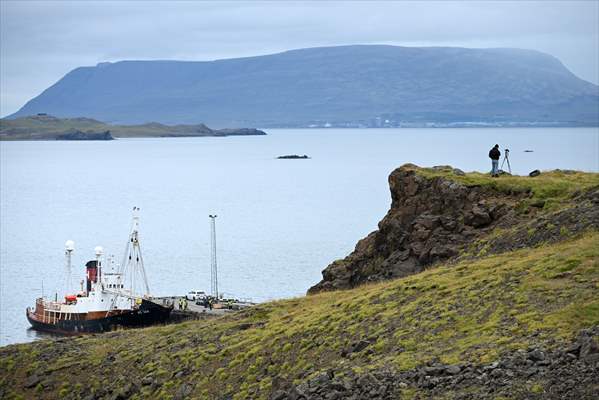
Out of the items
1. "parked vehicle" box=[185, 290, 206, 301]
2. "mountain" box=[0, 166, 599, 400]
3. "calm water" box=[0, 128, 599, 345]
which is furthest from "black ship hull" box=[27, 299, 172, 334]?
"mountain" box=[0, 166, 599, 400]

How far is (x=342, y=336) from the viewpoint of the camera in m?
32.2

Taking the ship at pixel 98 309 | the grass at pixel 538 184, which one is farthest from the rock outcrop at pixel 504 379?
the ship at pixel 98 309

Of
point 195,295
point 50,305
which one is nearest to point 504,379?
point 50,305

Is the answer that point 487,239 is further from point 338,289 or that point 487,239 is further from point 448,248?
point 338,289

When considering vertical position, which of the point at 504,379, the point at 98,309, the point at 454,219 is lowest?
the point at 98,309

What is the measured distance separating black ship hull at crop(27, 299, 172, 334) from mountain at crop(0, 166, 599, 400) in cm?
2822

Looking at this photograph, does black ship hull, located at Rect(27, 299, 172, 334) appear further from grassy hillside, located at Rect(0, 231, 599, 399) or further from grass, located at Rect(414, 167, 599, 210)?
grass, located at Rect(414, 167, 599, 210)

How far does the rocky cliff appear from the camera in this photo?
36.5 m

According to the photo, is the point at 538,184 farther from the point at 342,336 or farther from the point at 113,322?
the point at 113,322

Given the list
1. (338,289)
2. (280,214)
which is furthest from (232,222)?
(338,289)

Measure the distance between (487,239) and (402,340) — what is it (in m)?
9.45

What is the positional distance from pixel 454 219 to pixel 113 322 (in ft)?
118

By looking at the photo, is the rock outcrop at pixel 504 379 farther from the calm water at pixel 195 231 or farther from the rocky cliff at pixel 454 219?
the calm water at pixel 195 231

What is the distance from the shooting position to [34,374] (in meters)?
38.3
